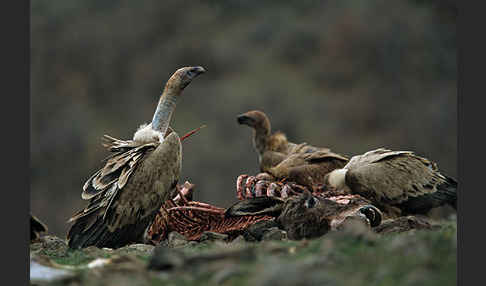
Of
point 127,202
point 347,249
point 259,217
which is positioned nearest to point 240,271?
point 347,249

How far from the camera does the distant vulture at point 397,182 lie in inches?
165

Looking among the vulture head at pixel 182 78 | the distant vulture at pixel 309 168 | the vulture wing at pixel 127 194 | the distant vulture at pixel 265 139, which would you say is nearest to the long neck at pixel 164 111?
the vulture head at pixel 182 78

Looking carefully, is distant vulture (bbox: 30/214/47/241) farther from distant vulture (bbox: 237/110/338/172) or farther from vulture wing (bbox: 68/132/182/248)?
distant vulture (bbox: 237/110/338/172)

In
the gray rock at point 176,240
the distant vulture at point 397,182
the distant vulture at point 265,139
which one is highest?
the distant vulture at point 265,139

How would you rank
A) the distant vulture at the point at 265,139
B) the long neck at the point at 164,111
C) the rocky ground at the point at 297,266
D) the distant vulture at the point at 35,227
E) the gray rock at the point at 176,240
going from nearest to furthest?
the rocky ground at the point at 297,266 → the distant vulture at the point at 35,227 → the gray rock at the point at 176,240 → the long neck at the point at 164,111 → the distant vulture at the point at 265,139

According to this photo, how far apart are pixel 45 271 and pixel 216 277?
749mm

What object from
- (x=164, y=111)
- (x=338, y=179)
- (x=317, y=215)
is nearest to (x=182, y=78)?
(x=164, y=111)

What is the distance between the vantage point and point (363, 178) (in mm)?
4164

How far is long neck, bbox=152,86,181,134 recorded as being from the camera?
13.6 ft

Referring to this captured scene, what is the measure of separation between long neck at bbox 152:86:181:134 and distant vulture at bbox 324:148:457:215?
1.30 metres

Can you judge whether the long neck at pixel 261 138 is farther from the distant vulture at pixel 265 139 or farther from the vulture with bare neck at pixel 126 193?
the vulture with bare neck at pixel 126 193

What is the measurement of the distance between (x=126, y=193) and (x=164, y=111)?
0.86 meters

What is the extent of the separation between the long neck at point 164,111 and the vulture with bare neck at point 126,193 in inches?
9.4

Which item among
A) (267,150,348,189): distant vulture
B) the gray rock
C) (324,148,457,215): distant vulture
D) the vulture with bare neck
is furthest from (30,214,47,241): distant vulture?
(324,148,457,215): distant vulture
